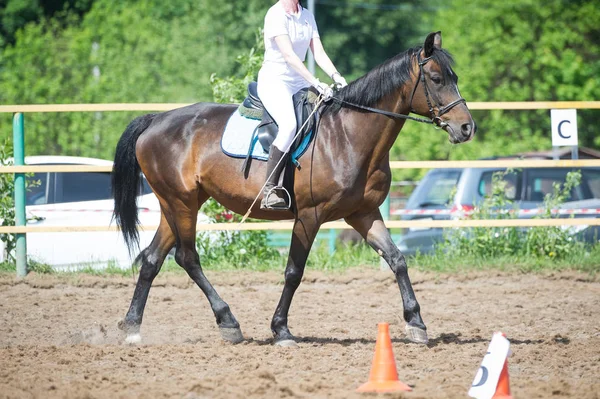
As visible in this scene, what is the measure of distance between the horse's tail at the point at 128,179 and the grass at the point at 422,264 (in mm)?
2770

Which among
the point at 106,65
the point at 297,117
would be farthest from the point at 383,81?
the point at 106,65

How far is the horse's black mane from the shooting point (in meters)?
6.59

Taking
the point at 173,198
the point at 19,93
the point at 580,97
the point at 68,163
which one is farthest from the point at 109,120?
the point at 173,198

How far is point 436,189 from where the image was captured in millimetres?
12336

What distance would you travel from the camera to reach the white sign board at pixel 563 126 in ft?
33.6

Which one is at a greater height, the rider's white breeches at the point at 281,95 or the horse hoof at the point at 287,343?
the rider's white breeches at the point at 281,95

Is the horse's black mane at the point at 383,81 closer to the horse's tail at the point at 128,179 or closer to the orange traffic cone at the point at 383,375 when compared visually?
the horse's tail at the point at 128,179

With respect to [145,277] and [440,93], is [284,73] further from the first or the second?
[145,277]

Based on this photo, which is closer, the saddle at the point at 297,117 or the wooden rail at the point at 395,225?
the saddle at the point at 297,117

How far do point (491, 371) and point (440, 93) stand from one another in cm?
250

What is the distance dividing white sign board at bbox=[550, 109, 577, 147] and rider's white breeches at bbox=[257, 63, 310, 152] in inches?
177

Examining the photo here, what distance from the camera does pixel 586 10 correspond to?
78.3 feet

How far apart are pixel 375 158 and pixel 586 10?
Result: 1954cm

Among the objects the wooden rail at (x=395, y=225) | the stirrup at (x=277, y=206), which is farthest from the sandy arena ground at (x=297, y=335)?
the stirrup at (x=277, y=206)
